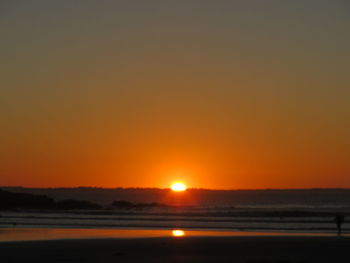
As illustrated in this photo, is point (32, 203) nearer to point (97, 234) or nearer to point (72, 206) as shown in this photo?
point (72, 206)

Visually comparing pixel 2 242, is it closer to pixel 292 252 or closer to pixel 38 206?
pixel 292 252

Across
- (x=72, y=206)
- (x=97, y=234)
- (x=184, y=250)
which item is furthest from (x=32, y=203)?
(x=184, y=250)

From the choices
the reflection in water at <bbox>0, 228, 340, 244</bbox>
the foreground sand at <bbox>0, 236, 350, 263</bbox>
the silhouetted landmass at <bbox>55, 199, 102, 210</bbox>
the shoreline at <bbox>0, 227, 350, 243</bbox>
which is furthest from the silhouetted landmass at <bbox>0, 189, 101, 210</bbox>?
the foreground sand at <bbox>0, 236, 350, 263</bbox>

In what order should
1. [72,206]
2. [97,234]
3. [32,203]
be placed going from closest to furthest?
[97,234] → [72,206] → [32,203]

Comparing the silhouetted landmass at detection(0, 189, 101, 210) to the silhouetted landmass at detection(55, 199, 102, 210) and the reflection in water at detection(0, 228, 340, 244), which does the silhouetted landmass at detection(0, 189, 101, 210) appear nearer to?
the silhouetted landmass at detection(55, 199, 102, 210)

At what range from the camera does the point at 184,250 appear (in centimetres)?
2925

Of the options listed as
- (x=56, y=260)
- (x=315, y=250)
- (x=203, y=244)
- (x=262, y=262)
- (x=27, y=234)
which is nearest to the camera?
(x=262, y=262)

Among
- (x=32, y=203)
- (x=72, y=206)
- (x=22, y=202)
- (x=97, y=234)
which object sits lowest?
(x=97, y=234)

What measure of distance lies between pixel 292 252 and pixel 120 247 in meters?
7.79

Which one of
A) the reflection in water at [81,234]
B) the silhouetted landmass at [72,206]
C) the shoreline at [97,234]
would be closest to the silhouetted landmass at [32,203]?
the silhouetted landmass at [72,206]

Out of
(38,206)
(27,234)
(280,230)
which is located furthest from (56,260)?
(38,206)

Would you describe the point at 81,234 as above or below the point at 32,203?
below

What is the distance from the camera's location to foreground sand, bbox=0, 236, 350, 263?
85.3ft

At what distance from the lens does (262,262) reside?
23922mm
